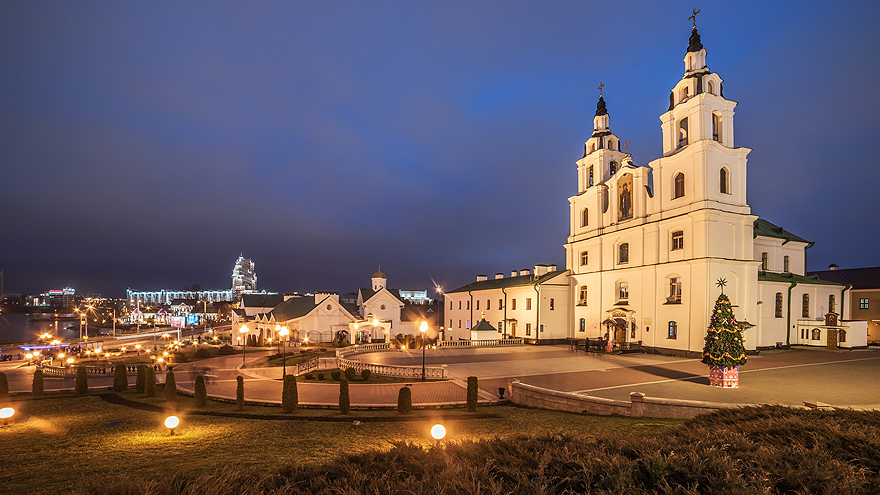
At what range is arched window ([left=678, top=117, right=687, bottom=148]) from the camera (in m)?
35.5

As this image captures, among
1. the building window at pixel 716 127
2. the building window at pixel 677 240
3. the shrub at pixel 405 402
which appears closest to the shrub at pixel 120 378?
the shrub at pixel 405 402

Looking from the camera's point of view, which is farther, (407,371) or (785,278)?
(785,278)

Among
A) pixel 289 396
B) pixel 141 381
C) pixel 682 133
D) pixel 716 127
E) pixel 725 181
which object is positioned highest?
pixel 716 127

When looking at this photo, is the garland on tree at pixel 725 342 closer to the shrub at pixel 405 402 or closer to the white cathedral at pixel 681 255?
the shrub at pixel 405 402

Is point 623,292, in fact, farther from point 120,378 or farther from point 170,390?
A: point 120,378

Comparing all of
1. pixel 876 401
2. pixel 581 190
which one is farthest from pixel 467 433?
pixel 581 190

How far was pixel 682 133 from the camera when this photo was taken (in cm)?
3578

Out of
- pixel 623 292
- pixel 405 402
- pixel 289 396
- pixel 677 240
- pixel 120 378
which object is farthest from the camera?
pixel 623 292

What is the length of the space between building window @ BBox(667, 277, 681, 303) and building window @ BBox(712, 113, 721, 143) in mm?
11504

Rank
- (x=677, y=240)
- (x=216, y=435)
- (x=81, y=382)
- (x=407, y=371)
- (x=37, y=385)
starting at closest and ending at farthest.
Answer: (x=216, y=435) → (x=37, y=385) → (x=81, y=382) → (x=407, y=371) → (x=677, y=240)

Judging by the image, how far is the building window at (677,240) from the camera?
1341 inches

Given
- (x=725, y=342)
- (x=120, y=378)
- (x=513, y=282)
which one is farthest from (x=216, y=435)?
(x=513, y=282)

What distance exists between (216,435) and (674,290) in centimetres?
3307

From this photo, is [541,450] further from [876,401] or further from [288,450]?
[876,401]
